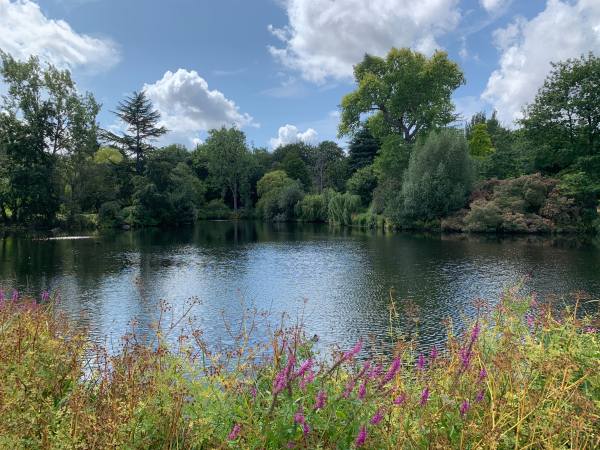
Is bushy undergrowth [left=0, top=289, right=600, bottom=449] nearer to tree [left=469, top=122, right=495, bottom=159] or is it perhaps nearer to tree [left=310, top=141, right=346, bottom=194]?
tree [left=469, top=122, right=495, bottom=159]

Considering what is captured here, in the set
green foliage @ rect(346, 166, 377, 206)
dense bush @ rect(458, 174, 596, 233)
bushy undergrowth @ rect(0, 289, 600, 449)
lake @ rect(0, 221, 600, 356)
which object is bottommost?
lake @ rect(0, 221, 600, 356)

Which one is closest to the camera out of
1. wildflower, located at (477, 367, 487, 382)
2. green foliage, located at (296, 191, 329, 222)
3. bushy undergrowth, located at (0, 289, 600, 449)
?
bushy undergrowth, located at (0, 289, 600, 449)

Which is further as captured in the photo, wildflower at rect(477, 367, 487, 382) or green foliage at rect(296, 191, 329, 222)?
green foliage at rect(296, 191, 329, 222)

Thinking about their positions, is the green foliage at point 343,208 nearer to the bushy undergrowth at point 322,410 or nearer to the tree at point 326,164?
the tree at point 326,164

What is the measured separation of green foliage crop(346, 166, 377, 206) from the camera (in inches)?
2201

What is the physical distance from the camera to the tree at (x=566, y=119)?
125 ft

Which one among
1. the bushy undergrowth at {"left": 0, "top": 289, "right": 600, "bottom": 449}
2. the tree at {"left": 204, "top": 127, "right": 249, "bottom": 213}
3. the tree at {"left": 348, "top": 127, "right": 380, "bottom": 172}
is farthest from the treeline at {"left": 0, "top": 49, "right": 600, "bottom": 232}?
the bushy undergrowth at {"left": 0, "top": 289, "right": 600, "bottom": 449}

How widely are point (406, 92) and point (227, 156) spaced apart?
111 ft

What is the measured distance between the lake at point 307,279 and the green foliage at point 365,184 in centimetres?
2327

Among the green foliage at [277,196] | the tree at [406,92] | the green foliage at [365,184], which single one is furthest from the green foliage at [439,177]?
the green foliage at [277,196]

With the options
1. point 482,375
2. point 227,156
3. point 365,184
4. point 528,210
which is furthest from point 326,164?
point 482,375

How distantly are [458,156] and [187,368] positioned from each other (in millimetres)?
42169

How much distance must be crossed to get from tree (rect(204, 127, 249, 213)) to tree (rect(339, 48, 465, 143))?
26.9 m

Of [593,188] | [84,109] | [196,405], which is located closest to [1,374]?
[196,405]
